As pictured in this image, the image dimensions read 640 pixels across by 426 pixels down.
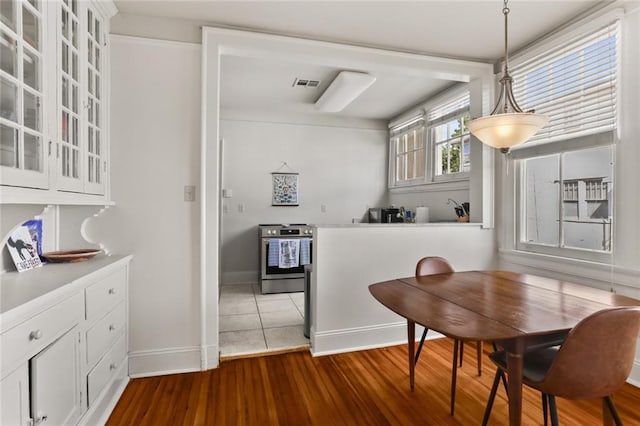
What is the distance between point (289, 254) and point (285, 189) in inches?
43.0

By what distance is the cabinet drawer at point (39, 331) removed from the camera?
1068 millimetres

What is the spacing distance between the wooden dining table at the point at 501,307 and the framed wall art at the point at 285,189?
10.3 feet

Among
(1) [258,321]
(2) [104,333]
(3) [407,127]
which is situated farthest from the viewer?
(3) [407,127]

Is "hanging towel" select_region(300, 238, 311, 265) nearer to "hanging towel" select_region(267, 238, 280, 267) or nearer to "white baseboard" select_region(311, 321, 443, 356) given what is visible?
"hanging towel" select_region(267, 238, 280, 267)

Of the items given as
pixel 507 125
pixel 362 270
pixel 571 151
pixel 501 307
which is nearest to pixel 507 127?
pixel 507 125

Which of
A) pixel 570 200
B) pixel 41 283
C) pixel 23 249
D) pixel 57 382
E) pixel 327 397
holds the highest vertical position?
pixel 570 200

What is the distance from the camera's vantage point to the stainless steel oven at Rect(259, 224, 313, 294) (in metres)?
4.38

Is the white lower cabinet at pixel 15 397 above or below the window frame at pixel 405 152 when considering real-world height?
below

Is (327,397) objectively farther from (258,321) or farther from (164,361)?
(258,321)

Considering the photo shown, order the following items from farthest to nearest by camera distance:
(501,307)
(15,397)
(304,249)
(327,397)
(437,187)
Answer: (304,249), (437,187), (327,397), (501,307), (15,397)

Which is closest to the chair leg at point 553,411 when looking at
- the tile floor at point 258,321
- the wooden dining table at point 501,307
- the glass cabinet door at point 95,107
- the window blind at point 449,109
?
the wooden dining table at point 501,307

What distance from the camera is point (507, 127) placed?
171cm

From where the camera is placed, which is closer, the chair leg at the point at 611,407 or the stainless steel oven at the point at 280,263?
the chair leg at the point at 611,407

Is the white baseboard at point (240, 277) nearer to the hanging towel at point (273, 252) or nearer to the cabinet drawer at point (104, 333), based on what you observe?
the hanging towel at point (273, 252)
